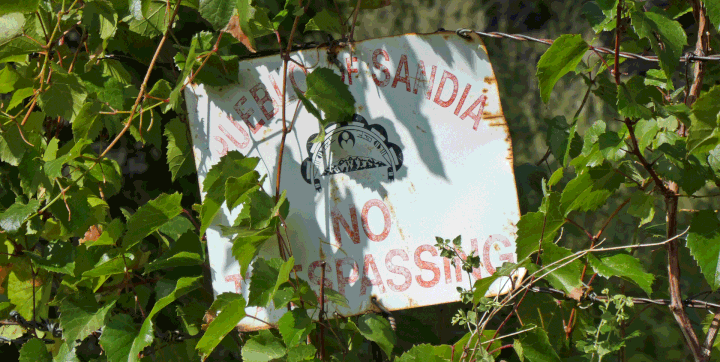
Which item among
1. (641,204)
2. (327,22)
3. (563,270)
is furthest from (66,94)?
(641,204)

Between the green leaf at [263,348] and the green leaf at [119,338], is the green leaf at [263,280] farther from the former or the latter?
the green leaf at [119,338]

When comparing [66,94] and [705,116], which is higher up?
[66,94]

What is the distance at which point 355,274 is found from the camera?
108cm

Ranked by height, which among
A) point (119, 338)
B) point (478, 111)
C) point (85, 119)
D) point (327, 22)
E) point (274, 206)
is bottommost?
point (119, 338)

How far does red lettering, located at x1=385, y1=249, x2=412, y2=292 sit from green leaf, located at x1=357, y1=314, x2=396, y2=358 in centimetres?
7

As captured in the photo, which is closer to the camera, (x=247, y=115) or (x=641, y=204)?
(x=641, y=204)

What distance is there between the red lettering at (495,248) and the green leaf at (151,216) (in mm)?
590

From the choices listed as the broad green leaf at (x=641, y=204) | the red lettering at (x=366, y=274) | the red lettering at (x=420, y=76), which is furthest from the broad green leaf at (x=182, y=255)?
the broad green leaf at (x=641, y=204)

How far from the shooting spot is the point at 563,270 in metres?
0.96

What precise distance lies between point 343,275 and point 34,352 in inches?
26.8

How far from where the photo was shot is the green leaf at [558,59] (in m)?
0.83

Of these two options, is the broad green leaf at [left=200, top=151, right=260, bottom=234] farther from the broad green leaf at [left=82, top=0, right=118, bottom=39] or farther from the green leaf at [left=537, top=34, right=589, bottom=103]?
the green leaf at [left=537, top=34, right=589, bottom=103]

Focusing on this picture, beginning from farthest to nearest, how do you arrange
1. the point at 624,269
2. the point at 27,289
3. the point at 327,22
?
the point at 27,289
the point at 327,22
the point at 624,269

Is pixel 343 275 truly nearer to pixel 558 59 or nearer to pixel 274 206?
pixel 274 206
